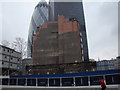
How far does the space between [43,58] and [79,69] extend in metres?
24.5

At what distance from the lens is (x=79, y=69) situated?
5600cm

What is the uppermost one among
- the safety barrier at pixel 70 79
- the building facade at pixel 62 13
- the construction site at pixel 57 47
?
the building facade at pixel 62 13

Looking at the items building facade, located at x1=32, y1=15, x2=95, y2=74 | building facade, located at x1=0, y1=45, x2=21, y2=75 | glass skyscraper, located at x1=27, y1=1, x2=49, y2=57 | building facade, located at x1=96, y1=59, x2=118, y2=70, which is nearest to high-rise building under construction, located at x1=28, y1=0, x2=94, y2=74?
building facade, located at x1=32, y1=15, x2=95, y2=74

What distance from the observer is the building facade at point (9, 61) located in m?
52.9

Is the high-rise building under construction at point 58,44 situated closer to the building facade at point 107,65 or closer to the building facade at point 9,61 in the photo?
the building facade at point 9,61

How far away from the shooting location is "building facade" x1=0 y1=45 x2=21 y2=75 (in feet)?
174

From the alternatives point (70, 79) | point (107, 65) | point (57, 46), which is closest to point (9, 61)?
point (57, 46)

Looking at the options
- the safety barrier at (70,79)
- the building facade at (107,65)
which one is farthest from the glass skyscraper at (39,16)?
the safety barrier at (70,79)

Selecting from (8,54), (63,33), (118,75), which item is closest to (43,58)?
(63,33)

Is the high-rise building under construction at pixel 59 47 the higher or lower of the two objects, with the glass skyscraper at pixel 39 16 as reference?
lower

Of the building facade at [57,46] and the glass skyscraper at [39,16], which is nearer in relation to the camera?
the building facade at [57,46]

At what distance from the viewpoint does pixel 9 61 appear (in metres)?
56.7

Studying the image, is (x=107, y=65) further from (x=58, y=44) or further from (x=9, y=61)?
(x=9, y=61)

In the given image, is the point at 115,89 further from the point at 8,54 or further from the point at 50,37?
the point at 50,37
